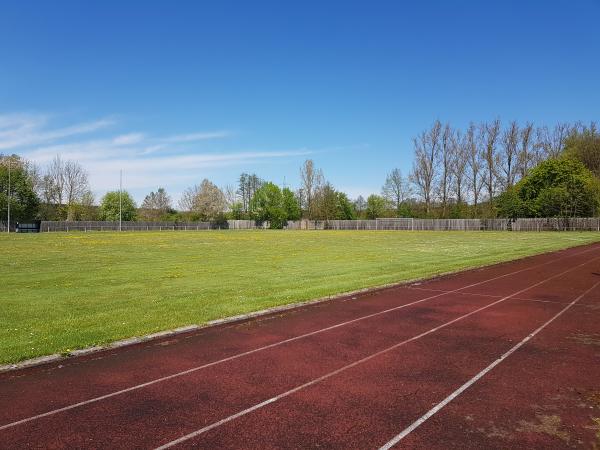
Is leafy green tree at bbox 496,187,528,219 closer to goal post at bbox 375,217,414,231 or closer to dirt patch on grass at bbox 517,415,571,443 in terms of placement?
goal post at bbox 375,217,414,231

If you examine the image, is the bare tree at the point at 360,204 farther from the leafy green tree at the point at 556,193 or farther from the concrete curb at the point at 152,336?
the concrete curb at the point at 152,336

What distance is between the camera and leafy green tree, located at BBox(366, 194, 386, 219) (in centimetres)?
10394

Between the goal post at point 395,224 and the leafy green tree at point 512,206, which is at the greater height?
the leafy green tree at point 512,206

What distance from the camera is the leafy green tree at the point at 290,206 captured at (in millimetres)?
110438

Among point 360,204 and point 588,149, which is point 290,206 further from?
point 588,149

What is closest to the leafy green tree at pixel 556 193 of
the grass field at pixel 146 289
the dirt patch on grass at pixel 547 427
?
the grass field at pixel 146 289

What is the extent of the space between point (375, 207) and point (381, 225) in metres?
16.7

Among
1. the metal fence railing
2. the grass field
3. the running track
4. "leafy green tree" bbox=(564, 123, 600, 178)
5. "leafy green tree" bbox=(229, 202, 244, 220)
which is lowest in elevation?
the running track

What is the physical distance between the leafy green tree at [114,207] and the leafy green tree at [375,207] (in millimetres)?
55281

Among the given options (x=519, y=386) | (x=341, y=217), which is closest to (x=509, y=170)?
(x=341, y=217)

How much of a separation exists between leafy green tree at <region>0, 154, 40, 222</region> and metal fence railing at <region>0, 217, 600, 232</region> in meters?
4.10

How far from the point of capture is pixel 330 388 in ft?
19.8

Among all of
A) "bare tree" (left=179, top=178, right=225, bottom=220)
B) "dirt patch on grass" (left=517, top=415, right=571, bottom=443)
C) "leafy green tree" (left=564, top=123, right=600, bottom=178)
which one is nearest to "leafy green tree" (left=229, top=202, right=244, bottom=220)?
"bare tree" (left=179, top=178, right=225, bottom=220)

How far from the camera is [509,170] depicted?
81.9 m
